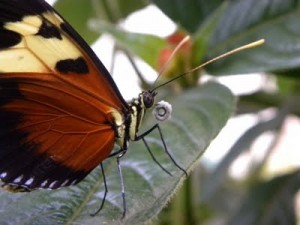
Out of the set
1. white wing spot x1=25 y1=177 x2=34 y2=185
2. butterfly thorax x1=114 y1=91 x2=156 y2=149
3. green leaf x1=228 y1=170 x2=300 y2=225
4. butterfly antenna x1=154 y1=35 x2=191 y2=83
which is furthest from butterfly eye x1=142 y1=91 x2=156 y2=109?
green leaf x1=228 y1=170 x2=300 y2=225

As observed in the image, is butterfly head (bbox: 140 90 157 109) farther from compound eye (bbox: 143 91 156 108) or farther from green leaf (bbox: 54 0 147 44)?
green leaf (bbox: 54 0 147 44)

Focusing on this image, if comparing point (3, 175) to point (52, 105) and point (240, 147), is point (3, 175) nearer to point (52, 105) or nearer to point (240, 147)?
point (52, 105)

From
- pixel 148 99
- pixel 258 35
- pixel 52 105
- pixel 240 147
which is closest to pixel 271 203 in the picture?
pixel 240 147

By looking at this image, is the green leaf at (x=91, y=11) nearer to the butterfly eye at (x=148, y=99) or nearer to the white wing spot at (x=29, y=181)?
the butterfly eye at (x=148, y=99)

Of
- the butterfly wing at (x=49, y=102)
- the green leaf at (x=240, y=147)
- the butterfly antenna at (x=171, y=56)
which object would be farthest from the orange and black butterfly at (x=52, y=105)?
the green leaf at (x=240, y=147)

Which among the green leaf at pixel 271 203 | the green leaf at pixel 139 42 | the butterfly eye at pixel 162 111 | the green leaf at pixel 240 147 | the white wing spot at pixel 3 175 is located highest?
the white wing spot at pixel 3 175

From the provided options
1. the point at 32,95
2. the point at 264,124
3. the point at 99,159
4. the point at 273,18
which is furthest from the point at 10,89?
the point at 264,124
